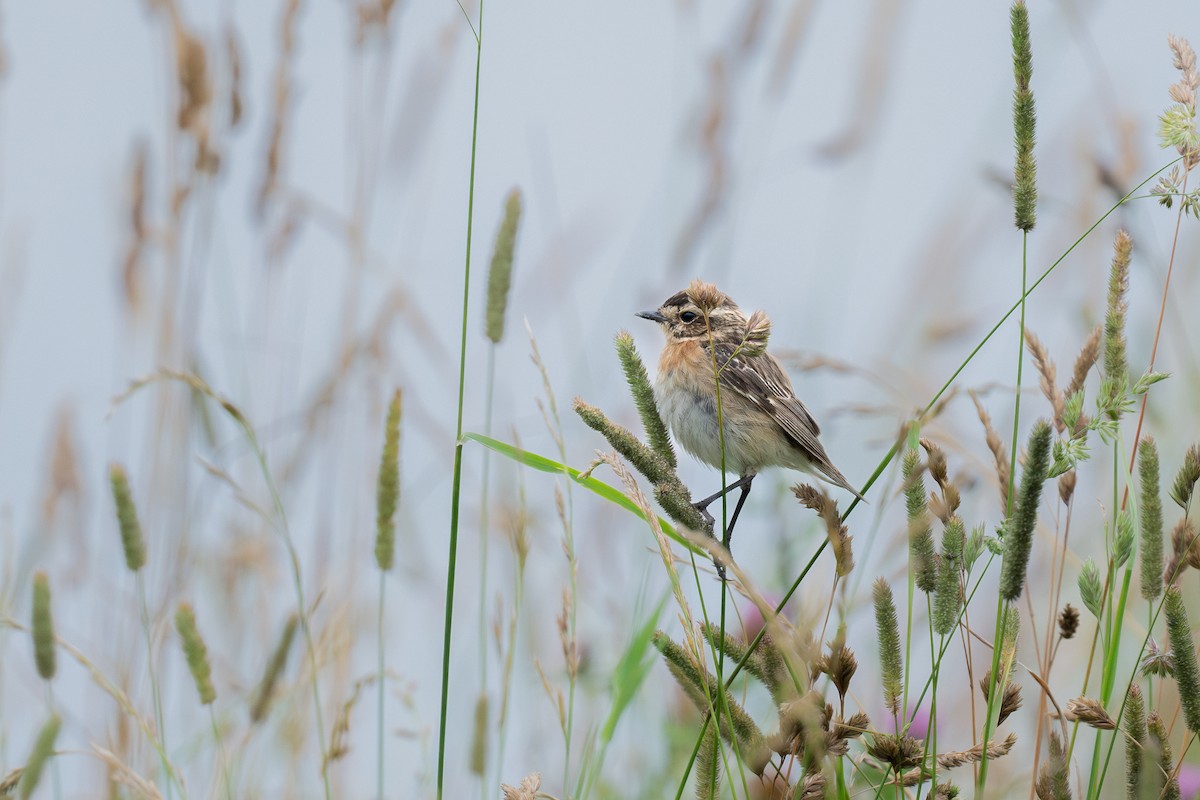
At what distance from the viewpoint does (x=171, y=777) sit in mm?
2041

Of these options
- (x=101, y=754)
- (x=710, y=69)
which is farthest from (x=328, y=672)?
(x=710, y=69)

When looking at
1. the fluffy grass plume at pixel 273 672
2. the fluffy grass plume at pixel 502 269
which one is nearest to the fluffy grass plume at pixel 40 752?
the fluffy grass plume at pixel 273 672

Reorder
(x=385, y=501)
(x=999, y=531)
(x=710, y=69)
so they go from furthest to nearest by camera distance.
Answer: (x=710, y=69)
(x=385, y=501)
(x=999, y=531)

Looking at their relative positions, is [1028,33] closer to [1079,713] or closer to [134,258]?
[1079,713]

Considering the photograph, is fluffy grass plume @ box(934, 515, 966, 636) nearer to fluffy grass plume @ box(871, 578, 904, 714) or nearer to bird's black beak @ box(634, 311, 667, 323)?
fluffy grass plume @ box(871, 578, 904, 714)

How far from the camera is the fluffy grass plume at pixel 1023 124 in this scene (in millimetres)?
1457

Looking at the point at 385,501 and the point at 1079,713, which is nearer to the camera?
the point at 1079,713

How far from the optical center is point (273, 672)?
2.27 metres

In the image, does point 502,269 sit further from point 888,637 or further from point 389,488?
point 888,637

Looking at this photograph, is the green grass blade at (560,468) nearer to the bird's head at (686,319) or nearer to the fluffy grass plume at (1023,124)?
the fluffy grass plume at (1023,124)

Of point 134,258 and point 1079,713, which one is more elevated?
point 134,258

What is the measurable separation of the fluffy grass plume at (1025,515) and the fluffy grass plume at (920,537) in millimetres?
108

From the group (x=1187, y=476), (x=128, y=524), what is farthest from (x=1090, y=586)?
(x=128, y=524)

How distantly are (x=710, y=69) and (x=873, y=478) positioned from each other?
238 cm
